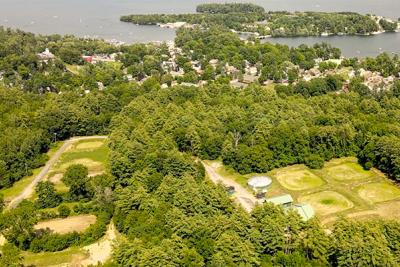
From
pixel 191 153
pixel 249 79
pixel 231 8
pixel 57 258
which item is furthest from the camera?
pixel 231 8

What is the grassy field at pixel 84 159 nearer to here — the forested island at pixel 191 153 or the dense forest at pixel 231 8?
the forested island at pixel 191 153

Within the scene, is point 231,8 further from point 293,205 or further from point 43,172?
point 293,205

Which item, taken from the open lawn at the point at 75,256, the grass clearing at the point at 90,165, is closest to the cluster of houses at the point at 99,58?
the grass clearing at the point at 90,165

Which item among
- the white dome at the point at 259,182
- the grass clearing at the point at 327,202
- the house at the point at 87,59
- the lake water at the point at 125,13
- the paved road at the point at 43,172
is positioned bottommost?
the paved road at the point at 43,172

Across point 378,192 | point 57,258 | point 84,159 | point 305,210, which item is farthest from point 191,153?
point 57,258

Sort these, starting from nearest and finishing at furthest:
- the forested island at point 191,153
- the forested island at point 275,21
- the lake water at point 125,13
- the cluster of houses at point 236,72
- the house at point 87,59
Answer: the forested island at point 191,153 → the cluster of houses at point 236,72 → the house at point 87,59 → the lake water at point 125,13 → the forested island at point 275,21

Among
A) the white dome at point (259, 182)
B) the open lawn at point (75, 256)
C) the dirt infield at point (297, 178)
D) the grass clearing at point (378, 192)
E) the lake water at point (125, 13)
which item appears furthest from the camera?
the lake water at point (125, 13)

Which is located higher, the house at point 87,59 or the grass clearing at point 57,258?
the house at point 87,59
